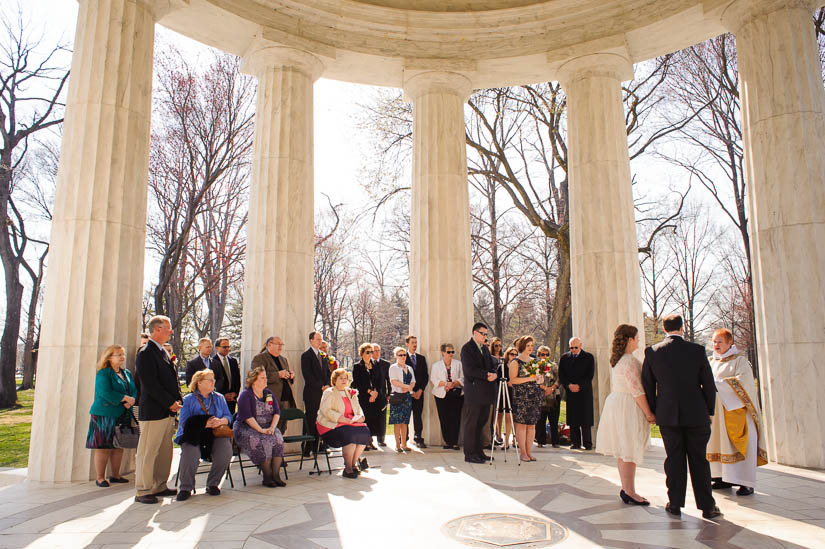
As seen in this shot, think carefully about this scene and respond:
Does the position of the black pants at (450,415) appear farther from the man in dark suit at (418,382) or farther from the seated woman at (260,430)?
the seated woman at (260,430)

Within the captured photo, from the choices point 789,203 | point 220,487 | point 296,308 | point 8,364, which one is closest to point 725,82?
point 789,203

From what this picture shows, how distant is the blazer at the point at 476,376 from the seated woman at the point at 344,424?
281 cm

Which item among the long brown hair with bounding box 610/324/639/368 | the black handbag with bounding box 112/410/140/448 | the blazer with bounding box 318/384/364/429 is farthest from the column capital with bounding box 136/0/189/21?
the long brown hair with bounding box 610/324/639/368

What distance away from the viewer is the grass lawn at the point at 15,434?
14.5 m

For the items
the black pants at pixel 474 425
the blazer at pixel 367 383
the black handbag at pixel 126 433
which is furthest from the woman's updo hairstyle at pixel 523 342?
the black handbag at pixel 126 433

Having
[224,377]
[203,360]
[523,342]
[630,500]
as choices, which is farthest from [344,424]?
[630,500]

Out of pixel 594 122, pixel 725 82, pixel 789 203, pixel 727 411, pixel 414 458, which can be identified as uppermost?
pixel 725 82

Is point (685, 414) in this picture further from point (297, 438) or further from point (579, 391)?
point (297, 438)

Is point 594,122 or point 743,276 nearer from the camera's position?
point 594,122

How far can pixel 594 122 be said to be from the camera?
52.3ft

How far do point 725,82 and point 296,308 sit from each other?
2148 cm

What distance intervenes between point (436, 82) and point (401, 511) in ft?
42.3

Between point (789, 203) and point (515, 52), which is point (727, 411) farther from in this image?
point (515, 52)

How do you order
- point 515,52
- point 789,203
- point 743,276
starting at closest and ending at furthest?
point 789,203
point 515,52
point 743,276
